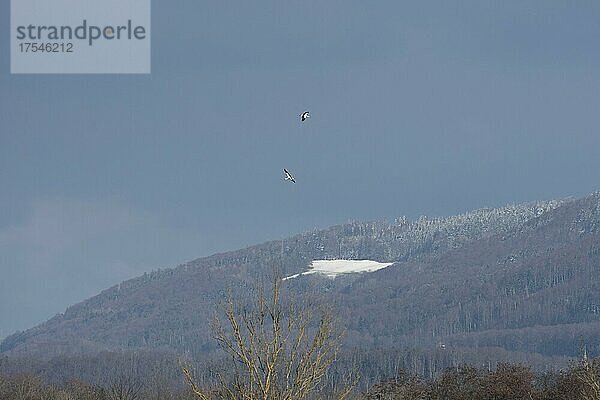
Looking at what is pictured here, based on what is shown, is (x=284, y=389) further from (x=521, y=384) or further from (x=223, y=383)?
(x=521, y=384)

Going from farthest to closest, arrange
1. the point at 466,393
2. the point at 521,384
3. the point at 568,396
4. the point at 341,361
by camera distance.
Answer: the point at 341,361, the point at 466,393, the point at 521,384, the point at 568,396

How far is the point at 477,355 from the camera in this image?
196000 mm

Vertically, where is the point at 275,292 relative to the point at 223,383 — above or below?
above

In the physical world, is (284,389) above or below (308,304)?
below

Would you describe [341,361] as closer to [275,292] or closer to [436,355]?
[436,355]

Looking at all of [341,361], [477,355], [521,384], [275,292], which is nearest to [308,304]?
[275,292]

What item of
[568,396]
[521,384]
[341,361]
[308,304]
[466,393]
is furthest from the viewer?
[341,361]

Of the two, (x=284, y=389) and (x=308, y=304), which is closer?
(x=284, y=389)

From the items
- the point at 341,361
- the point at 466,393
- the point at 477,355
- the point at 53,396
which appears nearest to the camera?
the point at 466,393

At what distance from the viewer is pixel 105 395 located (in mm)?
94938

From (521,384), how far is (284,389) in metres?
49.3

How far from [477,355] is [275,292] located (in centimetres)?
18245

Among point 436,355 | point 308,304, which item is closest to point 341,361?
point 436,355

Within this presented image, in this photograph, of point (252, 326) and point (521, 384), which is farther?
point (521, 384)
